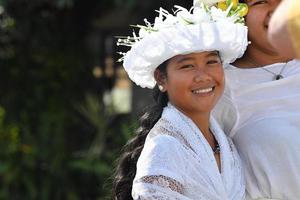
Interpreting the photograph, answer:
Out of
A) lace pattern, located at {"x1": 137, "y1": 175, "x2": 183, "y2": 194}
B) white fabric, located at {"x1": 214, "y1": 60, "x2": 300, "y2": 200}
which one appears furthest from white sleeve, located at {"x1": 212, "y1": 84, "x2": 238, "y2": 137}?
lace pattern, located at {"x1": 137, "y1": 175, "x2": 183, "y2": 194}

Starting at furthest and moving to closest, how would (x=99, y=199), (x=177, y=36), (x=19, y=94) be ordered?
(x=19, y=94), (x=99, y=199), (x=177, y=36)

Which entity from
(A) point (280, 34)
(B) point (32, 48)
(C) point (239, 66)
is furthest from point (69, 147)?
(A) point (280, 34)

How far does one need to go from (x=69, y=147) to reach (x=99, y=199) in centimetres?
65

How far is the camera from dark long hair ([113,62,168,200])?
2.95 meters

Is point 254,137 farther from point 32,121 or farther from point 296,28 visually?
point 32,121

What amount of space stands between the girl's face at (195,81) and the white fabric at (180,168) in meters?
0.05

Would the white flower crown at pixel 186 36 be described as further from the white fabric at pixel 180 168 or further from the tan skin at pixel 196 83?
the white fabric at pixel 180 168

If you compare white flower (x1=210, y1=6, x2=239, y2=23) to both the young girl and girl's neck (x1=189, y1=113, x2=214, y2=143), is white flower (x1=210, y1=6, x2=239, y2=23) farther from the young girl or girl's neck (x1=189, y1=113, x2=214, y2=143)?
girl's neck (x1=189, y1=113, x2=214, y2=143)

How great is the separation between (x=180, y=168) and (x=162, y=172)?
7 centimetres

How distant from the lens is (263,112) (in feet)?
10.0

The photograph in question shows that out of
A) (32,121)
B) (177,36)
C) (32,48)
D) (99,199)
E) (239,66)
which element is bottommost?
(99,199)

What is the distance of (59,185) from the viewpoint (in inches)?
265

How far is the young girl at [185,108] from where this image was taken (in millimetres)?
2670

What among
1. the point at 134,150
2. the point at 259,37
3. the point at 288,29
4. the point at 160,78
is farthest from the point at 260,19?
the point at 288,29
